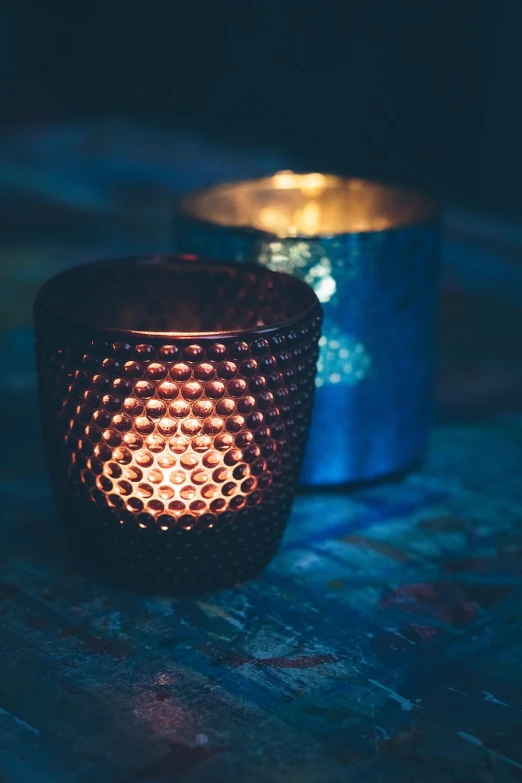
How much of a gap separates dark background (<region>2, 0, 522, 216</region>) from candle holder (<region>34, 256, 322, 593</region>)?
4.32ft

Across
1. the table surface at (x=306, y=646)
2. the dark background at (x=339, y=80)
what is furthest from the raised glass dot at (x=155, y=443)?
the dark background at (x=339, y=80)

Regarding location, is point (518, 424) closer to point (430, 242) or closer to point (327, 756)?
point (430, 242)

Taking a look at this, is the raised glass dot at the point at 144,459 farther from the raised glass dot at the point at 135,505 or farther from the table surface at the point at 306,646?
the table surface at the point at 306,646

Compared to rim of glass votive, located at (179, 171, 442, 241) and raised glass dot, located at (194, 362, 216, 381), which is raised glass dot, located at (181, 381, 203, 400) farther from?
rim of glass votive, located at (179, 171, 442, 241)

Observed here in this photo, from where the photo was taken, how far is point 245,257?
1.21 meters

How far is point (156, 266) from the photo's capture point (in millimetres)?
1156

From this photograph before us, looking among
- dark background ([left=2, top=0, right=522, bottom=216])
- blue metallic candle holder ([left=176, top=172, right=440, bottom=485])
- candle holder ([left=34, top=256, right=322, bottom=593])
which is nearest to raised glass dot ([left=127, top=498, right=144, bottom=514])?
candle holder ([left=34, top=256, right=322, bottom=593])

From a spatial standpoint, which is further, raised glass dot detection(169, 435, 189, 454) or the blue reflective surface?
the blue reflective surface

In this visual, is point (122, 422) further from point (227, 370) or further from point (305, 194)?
point (305, 194)

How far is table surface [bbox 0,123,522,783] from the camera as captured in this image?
815 millimetres

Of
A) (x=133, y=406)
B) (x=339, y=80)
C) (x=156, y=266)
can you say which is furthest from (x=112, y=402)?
(x=339, y=80)

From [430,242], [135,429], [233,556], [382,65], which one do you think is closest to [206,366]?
[135,429]

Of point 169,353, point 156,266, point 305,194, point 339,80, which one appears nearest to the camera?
point 169,353

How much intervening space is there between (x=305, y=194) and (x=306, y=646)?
0.72 meters
